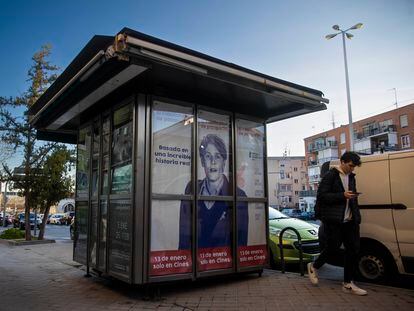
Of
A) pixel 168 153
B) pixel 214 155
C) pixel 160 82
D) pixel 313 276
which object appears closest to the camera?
pixel 160 82

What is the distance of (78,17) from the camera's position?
32.3 ft

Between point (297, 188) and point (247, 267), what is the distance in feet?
300

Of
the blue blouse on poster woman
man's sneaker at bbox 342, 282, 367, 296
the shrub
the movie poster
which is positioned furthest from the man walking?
the shrub

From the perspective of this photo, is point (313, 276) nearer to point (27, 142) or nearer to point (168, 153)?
point (168, 153)

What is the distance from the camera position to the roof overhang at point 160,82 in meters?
4.73

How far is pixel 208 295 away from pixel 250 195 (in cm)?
194

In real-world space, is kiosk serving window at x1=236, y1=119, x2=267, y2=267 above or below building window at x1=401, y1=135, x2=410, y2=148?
below

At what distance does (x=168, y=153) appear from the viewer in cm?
593

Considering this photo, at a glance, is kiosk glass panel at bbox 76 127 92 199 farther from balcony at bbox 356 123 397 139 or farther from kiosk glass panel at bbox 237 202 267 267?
balcony at bbox 356 123 397 139

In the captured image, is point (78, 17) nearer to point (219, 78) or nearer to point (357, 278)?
point (219, 78)

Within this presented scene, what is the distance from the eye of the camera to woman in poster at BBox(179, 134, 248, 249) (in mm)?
5953

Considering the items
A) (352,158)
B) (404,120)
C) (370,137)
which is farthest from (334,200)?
(370,137)

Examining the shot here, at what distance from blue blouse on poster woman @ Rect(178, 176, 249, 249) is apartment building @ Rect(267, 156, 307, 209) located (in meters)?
87.8

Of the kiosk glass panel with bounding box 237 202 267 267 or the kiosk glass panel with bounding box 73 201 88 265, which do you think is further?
the kiosk glass panel with bounding box 73 201 88 265
